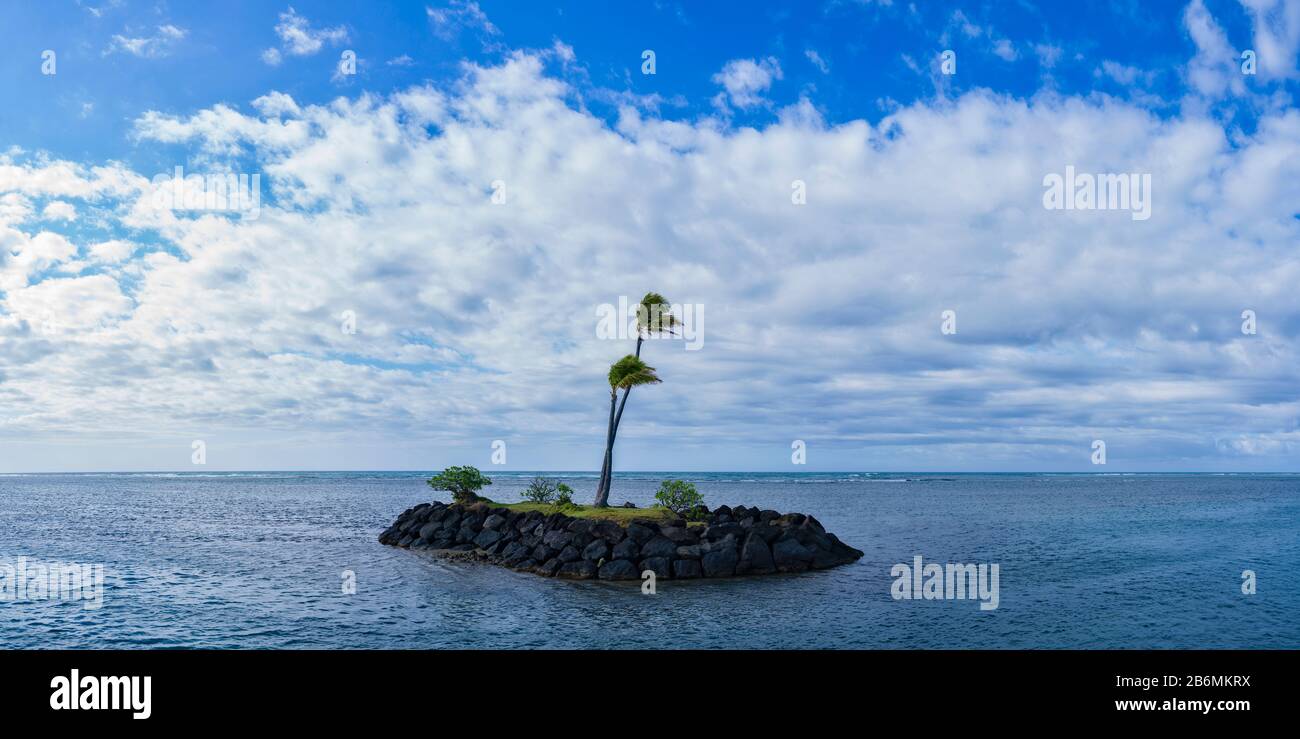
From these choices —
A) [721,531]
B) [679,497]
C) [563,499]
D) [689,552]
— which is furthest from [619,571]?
[563,499]

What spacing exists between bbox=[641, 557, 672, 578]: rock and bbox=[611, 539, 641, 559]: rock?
740 millimetres

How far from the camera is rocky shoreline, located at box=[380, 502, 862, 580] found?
39375mm

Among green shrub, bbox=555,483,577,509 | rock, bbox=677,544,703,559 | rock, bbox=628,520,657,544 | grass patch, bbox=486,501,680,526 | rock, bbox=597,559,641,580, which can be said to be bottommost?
rock, bbox=597,559,641,580

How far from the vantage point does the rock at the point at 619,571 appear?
126ft

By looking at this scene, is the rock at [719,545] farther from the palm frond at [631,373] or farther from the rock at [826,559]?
the palm frond at [631,373]

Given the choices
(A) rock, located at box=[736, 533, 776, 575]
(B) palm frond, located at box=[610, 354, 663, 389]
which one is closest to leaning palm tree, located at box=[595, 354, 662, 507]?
(B) palm frond, located at box=[610, 354, 663, 389]

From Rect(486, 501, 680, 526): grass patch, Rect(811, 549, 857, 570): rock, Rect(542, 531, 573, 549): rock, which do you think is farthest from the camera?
Rect(486, 501, 680, 526): grass patch

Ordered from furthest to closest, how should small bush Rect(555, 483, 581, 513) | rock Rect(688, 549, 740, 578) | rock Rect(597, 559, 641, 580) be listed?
small bush Rect(555, 483, 581, 513) < rock Rect(688, 549, 740, 578) < rock Rect(597, 559, 641, 580)

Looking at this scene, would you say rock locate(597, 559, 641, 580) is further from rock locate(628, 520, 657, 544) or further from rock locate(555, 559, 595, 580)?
rock locate(628, 520, 657, 544)

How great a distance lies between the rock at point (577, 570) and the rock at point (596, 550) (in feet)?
1.16
